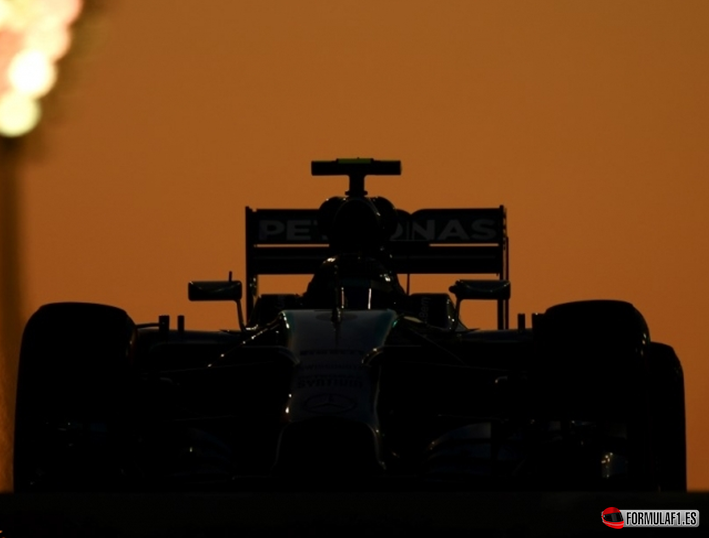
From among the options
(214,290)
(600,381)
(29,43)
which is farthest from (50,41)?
(600,381)

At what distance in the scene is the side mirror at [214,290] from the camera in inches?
455

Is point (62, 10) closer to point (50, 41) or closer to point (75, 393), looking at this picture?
point (50, 41)

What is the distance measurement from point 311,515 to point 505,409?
450cm

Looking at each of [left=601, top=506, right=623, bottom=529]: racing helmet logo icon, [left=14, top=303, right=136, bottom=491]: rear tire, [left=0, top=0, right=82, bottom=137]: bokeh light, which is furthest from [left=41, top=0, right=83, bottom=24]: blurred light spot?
[left=601, top=506, right=623, bottom=529]: racing helmet logo icon

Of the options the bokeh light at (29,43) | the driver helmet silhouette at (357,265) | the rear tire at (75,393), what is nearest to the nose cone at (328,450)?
the rear tire at (75,393)

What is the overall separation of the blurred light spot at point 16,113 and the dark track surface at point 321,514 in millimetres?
10682

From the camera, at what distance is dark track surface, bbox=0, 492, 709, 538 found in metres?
5.54

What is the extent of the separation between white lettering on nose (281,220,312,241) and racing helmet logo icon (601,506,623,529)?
1095 cm

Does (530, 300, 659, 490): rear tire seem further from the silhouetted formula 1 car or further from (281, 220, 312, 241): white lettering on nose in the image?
(281, 220, 312, 241): white lettering on nose

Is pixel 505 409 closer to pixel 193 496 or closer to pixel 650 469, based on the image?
pixel 650 469

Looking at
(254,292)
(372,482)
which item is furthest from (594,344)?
(254,292)

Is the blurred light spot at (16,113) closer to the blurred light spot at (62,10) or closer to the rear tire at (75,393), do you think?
the blurred light spot at (62,10)

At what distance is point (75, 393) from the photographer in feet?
28.9

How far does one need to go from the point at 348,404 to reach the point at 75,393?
46.7 inches
